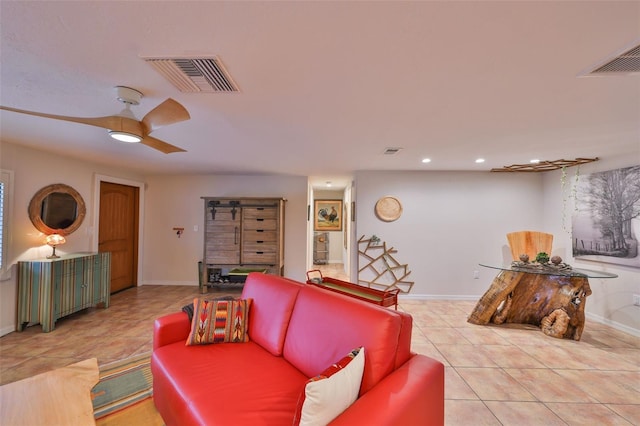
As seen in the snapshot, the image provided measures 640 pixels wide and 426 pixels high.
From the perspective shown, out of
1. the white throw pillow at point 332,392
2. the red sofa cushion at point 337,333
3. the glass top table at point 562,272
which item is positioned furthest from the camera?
the glass top table at point 562,272

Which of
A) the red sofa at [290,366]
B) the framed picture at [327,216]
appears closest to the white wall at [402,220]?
the framed picture at [327,216]

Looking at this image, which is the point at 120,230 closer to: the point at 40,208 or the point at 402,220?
the point at 40,208

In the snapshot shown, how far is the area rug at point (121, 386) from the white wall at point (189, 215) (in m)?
2.97

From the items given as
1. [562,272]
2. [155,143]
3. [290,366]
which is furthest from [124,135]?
[562,272]

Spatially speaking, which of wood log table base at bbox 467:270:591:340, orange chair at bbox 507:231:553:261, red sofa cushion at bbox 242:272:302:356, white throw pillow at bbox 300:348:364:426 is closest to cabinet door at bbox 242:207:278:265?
red sofa cushion at bbox 242:272:302:356

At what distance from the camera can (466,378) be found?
2.33 meters

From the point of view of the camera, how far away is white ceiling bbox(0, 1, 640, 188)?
109 centimetres

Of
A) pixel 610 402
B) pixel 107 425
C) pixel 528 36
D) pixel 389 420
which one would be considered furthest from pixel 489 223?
pixel 107 425

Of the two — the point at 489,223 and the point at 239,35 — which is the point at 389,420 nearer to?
the point at 239,35

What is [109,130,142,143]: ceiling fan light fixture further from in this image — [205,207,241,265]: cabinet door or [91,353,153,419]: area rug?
[205,207,241,265]: cabinet door

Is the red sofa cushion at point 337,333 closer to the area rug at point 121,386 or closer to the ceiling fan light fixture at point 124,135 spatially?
the area rug at point 121,386

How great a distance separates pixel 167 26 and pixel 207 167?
11.6 feet

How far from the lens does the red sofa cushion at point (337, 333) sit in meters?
1.33

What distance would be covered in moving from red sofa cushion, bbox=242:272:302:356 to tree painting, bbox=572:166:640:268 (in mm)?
4157
